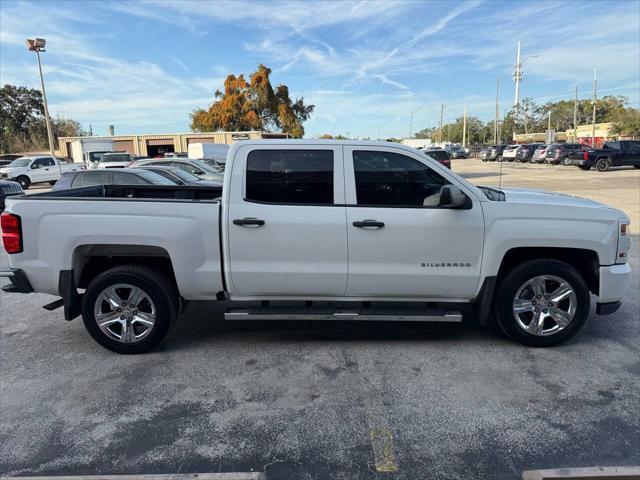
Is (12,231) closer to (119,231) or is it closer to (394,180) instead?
(119,231)

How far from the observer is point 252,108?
51562 millimetres

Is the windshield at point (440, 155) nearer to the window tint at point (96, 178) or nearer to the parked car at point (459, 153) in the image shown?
the window tint at point (96, 178)

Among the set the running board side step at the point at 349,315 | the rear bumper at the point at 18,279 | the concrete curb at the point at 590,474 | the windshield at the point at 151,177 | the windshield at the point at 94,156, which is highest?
the windshield at the point at 94,156

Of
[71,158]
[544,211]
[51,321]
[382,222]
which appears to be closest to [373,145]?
[382,222]

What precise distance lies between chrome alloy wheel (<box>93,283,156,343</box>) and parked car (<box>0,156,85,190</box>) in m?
24.4

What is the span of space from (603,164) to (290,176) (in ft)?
106

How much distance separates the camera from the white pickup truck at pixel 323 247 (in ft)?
13.8

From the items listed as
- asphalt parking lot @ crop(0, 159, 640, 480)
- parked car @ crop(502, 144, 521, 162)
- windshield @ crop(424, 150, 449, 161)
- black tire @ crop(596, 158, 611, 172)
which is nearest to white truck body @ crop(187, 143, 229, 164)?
windshield @ crop(424, 150, 449, 161)

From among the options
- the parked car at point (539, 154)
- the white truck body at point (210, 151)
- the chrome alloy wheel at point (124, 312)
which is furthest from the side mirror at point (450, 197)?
the parked car at point (539, 154)

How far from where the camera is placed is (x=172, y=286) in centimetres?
446

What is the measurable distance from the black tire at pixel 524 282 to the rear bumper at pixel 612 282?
16 centimetres

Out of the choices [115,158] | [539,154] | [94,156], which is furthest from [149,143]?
[539,154]

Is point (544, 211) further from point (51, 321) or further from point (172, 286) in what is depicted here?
point (51, 321)

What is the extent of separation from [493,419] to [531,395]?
20.7 inches
